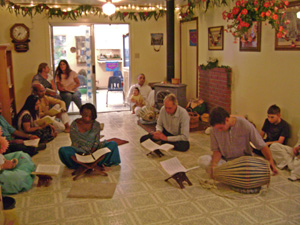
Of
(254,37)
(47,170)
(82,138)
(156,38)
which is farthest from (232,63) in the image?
(47,170)

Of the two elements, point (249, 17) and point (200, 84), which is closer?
point (249, 17)

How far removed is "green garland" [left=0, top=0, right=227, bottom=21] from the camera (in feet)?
22.9

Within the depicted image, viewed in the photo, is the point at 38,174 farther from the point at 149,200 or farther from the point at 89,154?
the point at 149,200

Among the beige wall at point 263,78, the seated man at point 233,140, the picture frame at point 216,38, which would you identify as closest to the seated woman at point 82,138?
the seated man at point 233,140

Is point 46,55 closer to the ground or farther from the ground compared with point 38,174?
farther from the ground

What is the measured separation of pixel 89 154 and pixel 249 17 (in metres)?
2.57

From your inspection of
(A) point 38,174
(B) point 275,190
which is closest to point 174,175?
(B) point 275,190

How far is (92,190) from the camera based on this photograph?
12.3 ft

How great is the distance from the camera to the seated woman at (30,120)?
17.2ft

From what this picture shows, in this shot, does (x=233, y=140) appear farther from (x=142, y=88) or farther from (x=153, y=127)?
(x=142, y=88)

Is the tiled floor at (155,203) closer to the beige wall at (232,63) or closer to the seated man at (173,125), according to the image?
the seated man at (173,125)

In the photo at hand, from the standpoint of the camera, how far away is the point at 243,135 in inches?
143

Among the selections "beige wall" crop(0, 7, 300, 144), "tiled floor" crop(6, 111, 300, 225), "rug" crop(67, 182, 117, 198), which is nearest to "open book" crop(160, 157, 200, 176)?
"tiled floor" crop(6, 111, 300, 225)

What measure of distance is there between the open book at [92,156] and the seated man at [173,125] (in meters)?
0.96
